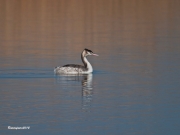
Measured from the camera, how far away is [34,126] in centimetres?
1393

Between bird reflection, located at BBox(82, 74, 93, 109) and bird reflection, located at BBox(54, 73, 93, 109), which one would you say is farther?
bird reflection, located at BBox(54, 73, 93, 109)

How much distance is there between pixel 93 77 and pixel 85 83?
3.41 feet

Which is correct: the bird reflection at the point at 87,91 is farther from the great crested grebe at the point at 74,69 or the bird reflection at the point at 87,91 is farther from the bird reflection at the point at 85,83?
the great crested grebe at the point at 74,69

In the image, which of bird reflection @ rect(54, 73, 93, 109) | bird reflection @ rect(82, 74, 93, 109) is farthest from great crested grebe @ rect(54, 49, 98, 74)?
bird reflection @ rect(82, 74, 93, 109)

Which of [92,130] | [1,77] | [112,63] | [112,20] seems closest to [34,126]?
[92,130]

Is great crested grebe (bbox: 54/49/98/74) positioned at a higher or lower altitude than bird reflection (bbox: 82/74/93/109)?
higher

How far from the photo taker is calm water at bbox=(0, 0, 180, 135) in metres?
14.3

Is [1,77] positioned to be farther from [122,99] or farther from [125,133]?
[125,133]

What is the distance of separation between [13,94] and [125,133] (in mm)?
4185

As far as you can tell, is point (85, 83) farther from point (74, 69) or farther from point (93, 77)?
point (74, 69)

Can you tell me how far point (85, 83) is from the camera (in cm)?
1902

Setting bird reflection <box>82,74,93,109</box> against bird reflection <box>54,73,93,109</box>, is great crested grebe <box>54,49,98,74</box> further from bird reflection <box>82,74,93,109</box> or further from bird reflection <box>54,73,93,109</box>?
bird reflection <box>82,74,93,109</box>

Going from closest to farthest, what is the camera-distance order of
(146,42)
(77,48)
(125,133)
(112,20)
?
(125,133) < (77,48) < (146,42) < (112,20)

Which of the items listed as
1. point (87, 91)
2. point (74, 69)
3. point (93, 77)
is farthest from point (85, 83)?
point (74, 69)
